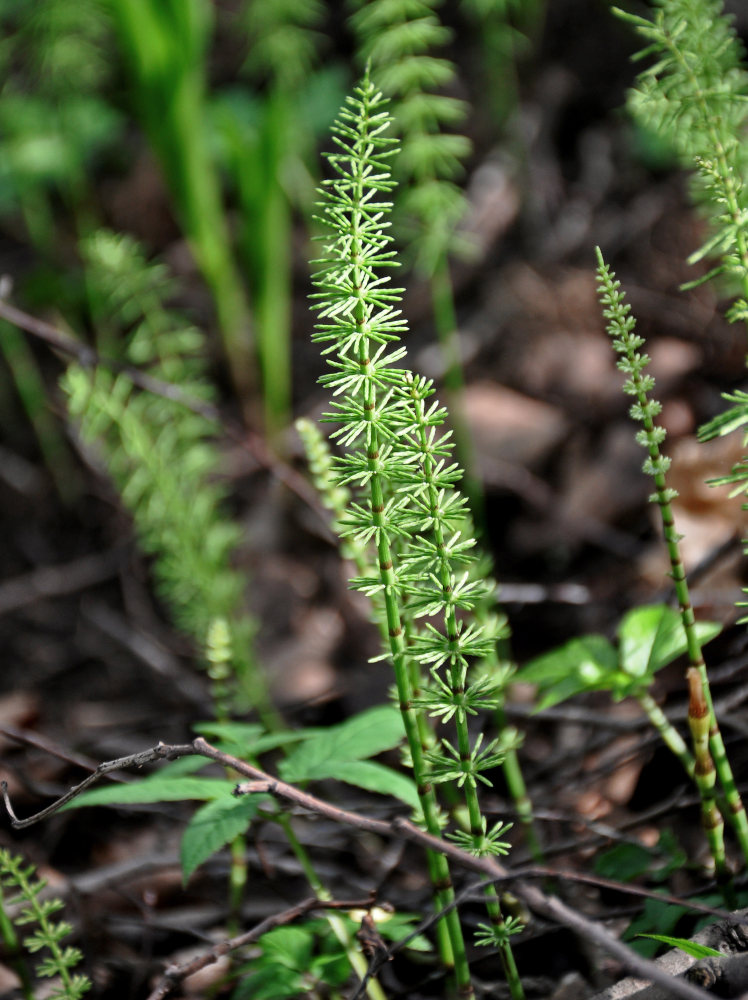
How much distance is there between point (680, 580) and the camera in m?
0.78

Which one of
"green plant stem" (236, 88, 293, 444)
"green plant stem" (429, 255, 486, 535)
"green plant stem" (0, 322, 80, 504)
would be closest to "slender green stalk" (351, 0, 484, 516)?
"green plant stem" (429, 255, 486, 535)

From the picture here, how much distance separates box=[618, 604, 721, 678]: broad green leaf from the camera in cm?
95

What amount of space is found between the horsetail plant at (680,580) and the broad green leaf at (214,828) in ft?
1.44

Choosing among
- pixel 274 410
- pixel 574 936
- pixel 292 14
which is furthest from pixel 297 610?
pixel 292 14

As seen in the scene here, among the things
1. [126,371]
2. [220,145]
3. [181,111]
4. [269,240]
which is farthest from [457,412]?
[220,145]

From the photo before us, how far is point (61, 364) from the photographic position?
10.0 feet

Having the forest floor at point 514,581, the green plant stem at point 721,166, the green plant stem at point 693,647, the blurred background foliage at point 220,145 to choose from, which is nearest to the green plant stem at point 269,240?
the blurred background foliage at point 220,145

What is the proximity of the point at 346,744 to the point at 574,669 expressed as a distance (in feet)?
1.01

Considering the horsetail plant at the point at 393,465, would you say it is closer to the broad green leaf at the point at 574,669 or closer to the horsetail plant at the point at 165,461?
the broad green leaf at the point at 574,669

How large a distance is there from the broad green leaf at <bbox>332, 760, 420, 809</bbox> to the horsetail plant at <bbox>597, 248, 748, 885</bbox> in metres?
0.31

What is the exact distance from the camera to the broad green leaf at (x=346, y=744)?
931 mm

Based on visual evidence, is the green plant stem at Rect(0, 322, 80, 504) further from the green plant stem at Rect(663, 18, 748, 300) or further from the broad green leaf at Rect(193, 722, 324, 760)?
the green plant stem at Rect(663, 18, 748, 300)

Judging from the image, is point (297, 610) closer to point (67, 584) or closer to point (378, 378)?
point (67, 584)

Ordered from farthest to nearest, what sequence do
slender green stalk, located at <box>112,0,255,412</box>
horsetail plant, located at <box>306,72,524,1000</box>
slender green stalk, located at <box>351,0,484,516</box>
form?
slender green stalk, located at <box>112,0,255,412</box> < slender green stalk, located at <box>351,0,484,516</box> < horsetail plant, located at <box>306,72,524,1000</box>
